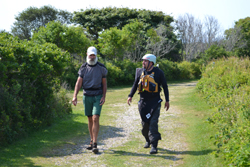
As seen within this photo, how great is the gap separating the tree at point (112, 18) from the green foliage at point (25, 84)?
109 ft

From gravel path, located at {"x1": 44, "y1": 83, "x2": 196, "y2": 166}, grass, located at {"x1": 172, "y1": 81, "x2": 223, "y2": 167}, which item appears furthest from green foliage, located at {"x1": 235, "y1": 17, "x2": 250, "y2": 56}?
gravel path, located at {"x1": 44, "y1": 83, "x2": 196, "y2": 166}

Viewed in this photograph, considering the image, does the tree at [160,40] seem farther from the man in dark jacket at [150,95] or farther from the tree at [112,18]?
the man in dark jacket at [150,95]

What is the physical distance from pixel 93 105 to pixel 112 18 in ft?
121

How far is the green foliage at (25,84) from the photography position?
6.56 metres

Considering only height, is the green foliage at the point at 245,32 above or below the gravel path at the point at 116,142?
above

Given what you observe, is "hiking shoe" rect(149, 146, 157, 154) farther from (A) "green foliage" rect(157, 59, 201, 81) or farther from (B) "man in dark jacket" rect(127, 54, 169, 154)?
(A) "green foliage" rect(157, 59, 201, 81)

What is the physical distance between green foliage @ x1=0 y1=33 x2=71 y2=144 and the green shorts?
1.81 m

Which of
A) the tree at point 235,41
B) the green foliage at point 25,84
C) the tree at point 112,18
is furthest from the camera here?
the tree at point 235,41

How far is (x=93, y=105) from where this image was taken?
6.19 m

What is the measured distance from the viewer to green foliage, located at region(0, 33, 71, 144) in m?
6.56

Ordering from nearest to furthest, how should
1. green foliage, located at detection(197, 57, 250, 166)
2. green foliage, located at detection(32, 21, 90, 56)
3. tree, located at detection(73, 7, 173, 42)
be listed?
green foliage, located at detection(197, 57, 250, 166)
green foliage, located at detection(32, 21, 90, 56)
tree, located at detection(73, 7, 173, 42)

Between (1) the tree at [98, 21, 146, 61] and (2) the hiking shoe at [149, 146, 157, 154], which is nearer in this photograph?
(2) the hiking shoe at [149, 146, 157, 154]

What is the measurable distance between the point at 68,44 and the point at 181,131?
1785cm

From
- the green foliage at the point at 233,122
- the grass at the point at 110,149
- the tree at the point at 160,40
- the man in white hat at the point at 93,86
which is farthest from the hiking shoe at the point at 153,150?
the tree at the point at 160,40
